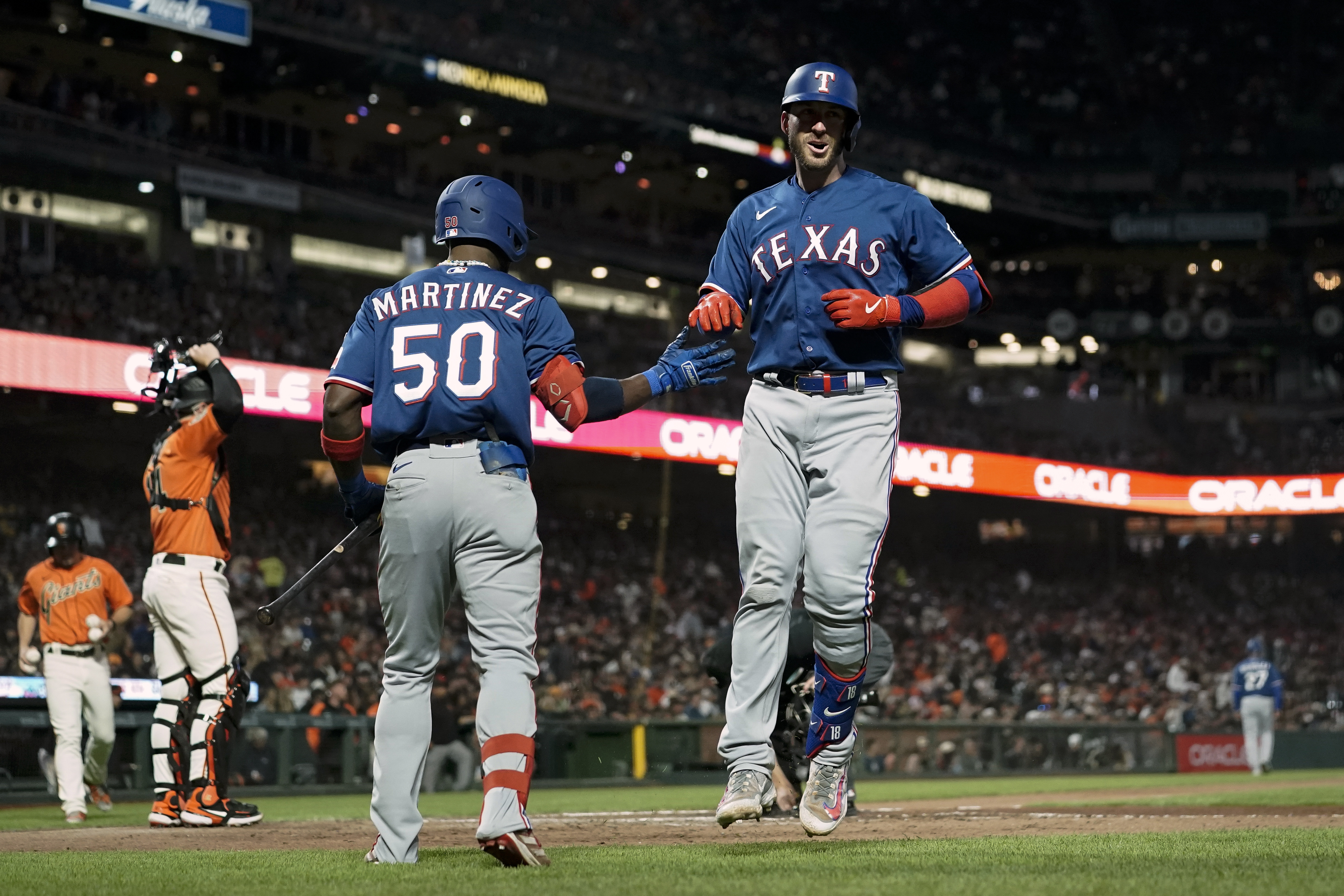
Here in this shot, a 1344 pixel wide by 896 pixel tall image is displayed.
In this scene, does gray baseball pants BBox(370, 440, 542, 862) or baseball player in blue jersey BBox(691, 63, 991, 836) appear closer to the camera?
gray baseball pants BBox(370, 440, 542, 862)

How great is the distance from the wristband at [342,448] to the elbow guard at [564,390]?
24.7 inches

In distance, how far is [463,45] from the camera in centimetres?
3136

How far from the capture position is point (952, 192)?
132ft

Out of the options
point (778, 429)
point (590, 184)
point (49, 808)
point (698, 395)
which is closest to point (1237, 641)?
point (698, 395)

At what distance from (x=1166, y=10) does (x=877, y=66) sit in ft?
35.5

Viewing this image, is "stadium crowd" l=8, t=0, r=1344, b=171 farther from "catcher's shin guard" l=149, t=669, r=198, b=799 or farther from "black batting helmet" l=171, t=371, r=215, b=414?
"catcher's shin guard" l=149, t=669, r=198, b=799

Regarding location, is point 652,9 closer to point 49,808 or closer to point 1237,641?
point 1237,641

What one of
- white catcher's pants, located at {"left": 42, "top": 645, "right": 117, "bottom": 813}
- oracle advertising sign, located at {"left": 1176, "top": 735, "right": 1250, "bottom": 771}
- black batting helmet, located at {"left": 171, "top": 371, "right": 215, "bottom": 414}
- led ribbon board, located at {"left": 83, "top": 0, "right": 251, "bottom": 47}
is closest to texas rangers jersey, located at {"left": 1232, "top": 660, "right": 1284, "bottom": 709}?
oracle advertising sign, located at {"left": 1176, "top": 735, "right": 1250, "bottom": 771}

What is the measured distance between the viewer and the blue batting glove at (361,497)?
16.4ft

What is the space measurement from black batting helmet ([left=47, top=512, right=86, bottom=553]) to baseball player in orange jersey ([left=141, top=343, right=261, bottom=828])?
4.93ft

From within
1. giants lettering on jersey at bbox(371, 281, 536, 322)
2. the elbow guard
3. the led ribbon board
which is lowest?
the elbow guard

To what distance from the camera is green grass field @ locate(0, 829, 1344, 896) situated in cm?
355

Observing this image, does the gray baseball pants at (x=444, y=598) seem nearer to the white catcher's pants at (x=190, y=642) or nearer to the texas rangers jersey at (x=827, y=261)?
the texas rangers jersey at (x=827, y=261)

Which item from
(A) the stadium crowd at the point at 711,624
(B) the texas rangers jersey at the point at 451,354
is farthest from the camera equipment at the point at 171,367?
(A) the stadium crowd at the point at 711,624
